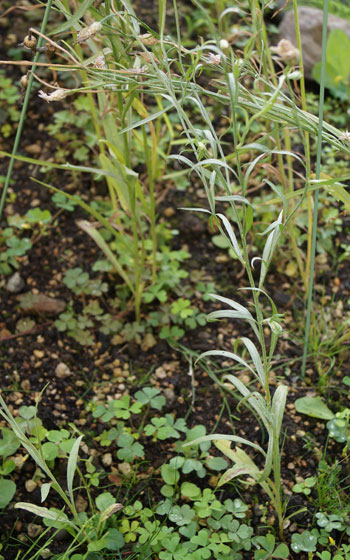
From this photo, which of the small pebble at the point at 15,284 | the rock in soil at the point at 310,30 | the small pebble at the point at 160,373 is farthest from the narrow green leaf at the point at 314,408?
the rock in soil at the point at 310,30


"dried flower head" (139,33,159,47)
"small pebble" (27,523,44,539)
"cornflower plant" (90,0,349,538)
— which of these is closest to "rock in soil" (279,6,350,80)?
"cornflower plant" (90,0,349,538)

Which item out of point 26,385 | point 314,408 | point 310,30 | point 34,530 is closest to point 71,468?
point 34,530

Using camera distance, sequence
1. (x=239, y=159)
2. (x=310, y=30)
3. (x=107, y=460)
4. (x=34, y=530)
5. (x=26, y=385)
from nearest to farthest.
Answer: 1. (x=239, y=159)
2. (x=34, y=530)
3. (x=107, y=460)
4. (x=26, y=385)
5. (x=310, y=30)

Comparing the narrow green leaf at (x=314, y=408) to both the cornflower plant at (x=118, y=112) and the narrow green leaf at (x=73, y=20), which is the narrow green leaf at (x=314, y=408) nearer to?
the cornflower plant at (x=118, y=112)

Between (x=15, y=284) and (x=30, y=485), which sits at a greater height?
(x=15, y=284)

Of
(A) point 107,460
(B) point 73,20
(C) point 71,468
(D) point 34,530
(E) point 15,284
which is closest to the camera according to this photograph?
(B) point 73,20

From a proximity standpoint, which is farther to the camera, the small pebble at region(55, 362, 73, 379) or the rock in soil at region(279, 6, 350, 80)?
the rock in soil at region(279, 6, 350, 80)

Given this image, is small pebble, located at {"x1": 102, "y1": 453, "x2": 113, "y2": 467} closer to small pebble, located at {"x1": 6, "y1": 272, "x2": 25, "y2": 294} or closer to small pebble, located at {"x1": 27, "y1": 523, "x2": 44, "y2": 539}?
small pebble, located at {"x1": 27, "y1": 523, "x2": 44, "y2": 539}

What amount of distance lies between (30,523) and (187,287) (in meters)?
0.79

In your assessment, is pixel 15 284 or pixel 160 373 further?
pixel 15 284

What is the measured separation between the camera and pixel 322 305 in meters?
1.73

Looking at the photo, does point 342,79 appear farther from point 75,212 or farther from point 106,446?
point 106,446

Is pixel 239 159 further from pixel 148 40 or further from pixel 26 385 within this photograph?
pixel 26 385

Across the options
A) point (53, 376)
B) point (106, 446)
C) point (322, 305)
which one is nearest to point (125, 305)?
point (53, 376)
